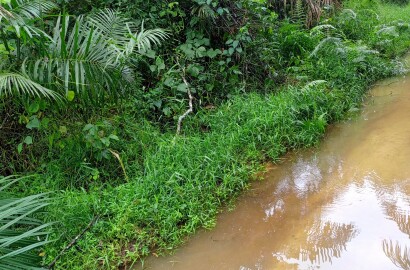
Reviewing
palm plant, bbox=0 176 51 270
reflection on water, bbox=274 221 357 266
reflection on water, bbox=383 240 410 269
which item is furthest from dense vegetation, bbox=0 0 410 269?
reflection on water, bbox=383 240 410 269

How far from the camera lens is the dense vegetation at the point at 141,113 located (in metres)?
2.71

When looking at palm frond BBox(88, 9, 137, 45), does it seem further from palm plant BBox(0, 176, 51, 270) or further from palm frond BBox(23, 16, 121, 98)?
palm plant BBox(0, 176, 51, 270)

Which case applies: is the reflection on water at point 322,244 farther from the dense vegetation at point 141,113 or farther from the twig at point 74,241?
the twig at point 74,241

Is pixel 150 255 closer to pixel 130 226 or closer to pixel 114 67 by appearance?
pixel 130 226

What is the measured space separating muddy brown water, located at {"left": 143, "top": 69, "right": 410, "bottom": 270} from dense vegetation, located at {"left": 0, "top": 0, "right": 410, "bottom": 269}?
0.16 m

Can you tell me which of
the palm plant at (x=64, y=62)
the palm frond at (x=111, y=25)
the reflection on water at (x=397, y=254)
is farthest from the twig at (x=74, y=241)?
the reflection on water at (x=397, y=254)

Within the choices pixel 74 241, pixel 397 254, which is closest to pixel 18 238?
pixel 74 241

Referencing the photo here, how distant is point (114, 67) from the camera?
308 centimetres

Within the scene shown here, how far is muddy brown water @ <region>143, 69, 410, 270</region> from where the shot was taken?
8.31 feet

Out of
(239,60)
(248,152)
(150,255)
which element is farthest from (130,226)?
(239,60)

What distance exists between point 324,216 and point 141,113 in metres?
1.87

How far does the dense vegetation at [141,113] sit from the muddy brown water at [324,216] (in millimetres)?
157

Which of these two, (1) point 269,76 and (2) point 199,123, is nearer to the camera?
(2) point 199,123

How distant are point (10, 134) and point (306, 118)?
8.89 ft
